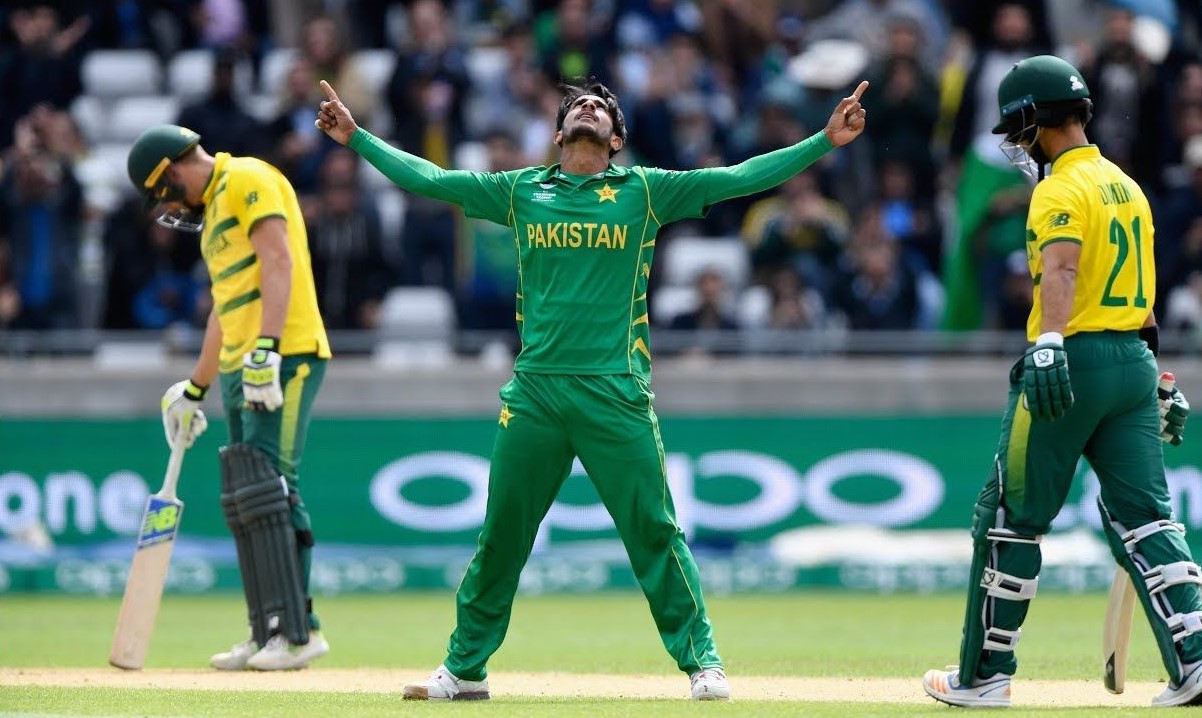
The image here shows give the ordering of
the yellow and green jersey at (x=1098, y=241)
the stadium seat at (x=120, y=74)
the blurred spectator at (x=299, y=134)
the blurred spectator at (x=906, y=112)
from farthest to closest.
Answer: the stadium seat at (x=120, y=74) < the blurred spectator at (x=299, y=134) < the blurred spectator at (x=906, y=112) < the yellow and green jersey at (x=1098, y=241)

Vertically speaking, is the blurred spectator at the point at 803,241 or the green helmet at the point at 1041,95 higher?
the green helmet at the point at 1041,95

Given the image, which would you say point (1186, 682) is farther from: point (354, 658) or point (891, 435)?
point (891, 435)

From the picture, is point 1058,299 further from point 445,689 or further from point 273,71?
point 273,71

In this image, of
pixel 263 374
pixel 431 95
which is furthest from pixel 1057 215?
pixel 431 95

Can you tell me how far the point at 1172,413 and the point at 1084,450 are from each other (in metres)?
0.54

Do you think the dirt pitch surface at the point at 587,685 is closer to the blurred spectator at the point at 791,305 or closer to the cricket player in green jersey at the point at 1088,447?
the cricket player in green jersey at the point at 1088,447

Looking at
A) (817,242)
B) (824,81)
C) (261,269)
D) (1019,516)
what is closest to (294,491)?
(261,269)

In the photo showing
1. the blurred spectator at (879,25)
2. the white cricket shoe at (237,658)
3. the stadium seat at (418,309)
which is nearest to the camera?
the white cricket shoe at (237,658)

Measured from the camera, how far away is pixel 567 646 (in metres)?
11.5

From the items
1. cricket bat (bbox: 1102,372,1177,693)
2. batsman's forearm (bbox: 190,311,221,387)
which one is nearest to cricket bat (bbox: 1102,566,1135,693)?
cricket bat (bbox: 1102,372,1177,693)

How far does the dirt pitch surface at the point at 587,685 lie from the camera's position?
27.2 ft

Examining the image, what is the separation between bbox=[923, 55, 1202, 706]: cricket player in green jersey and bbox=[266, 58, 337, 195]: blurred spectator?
35.2ft

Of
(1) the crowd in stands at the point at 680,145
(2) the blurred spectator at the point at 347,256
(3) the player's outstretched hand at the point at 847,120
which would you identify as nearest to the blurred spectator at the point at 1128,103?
(1) the crowd in stands at the point at 680,145

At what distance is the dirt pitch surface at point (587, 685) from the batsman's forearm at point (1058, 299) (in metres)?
1.64
